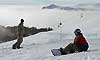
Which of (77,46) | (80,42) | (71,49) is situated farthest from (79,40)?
(71,49)

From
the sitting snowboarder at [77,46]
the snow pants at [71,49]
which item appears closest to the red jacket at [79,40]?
the sitting snowboarder at [77,46]

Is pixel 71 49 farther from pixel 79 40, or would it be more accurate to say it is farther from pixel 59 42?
pixel 59 42

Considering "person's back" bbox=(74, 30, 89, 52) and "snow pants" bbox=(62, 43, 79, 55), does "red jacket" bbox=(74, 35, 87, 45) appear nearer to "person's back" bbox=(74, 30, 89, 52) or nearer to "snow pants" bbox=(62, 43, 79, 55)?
"person's back" bbox=(74, 30, 89, 52)

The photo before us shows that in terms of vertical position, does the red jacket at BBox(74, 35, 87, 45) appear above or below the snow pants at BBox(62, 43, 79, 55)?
above

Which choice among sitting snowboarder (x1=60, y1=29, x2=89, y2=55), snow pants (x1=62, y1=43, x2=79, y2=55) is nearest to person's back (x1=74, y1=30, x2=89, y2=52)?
sitting snowboarder (x1=60, y1=29, x2=89, y2=55)

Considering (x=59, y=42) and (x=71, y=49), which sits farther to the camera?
(x=59, y=42)

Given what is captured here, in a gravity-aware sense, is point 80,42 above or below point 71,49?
above

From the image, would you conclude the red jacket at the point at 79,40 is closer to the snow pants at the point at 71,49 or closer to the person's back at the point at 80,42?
the person's back at the point at 80,42

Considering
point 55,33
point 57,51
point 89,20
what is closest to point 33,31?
point 89,20

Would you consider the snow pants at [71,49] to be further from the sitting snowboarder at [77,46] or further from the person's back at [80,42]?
the person's back at [80,42]

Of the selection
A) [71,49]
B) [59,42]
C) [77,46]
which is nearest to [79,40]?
[77,46]

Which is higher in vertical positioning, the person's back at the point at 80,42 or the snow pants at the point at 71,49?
the person's back at the point at 80,42

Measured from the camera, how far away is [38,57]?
10844 millimetres

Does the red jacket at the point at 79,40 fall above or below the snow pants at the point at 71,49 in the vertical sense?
above
